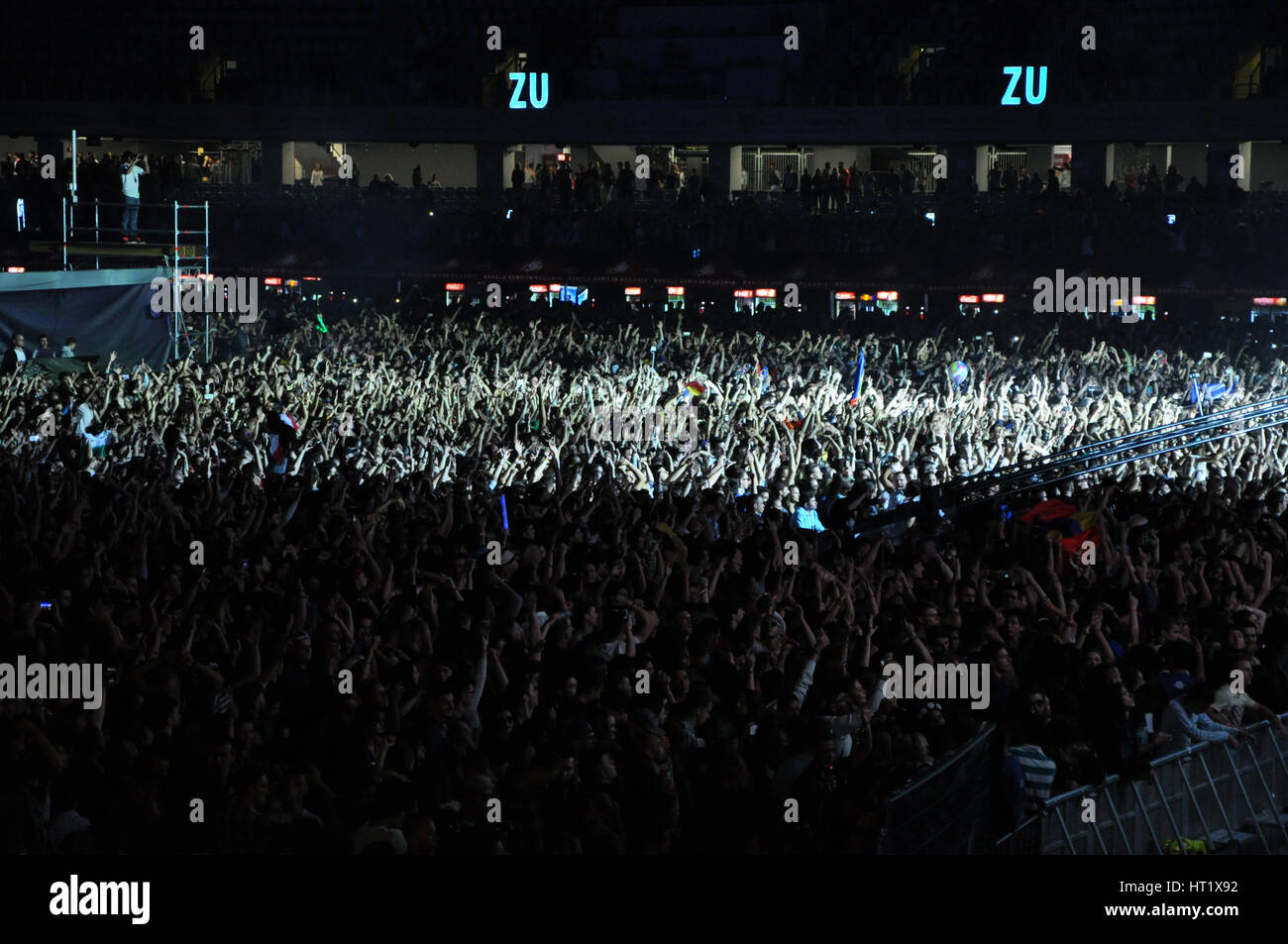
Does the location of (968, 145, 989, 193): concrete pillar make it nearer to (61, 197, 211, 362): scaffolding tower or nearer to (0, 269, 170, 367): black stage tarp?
(61, 197, 211, 362): scaffolding tower

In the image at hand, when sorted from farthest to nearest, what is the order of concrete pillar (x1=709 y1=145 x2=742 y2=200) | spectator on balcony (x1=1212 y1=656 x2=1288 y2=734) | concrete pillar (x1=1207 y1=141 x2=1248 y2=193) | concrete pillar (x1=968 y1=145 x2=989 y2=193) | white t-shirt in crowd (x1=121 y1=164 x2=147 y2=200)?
concrete pillar (x1=709 y1=145 x2=742 y2=200) → concrete pillar (x1=968 y1=145 x2=989 y2=193) → concrete pillar (x1=1207 y1=141 x2=1248 y2=193) → white t-shirt in crowd (x1=121 y1=164 x2=147 y2=200) → spectator on balcony (x1=1212 y1=656 x2=1288 y2=734)

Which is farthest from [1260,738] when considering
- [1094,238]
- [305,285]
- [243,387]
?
[305,285]

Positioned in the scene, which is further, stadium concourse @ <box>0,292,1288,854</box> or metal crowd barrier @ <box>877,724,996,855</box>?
stadium concourse @ <box>0,292,1288,854</box>

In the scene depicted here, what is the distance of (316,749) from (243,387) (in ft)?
37.2

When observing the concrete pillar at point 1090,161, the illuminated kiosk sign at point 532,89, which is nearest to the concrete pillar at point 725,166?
the illuminated kiosk sign at point 532,89

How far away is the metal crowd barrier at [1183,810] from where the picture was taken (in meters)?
7.47

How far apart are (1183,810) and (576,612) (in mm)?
3434

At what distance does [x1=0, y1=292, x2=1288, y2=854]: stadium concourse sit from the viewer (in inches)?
267

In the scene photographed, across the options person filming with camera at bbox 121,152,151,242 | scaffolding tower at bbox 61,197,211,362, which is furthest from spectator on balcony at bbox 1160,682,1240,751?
person filming with camera at bbox 121,152,151,242

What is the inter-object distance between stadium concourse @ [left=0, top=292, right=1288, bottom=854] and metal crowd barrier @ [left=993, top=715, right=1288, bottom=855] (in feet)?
0.46

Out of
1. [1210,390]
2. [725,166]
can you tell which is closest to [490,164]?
[725,166]

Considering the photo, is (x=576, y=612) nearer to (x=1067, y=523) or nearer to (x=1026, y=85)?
(x=1067, y=523)

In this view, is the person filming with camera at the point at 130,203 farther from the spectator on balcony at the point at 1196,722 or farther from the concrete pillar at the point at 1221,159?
the concrete pillar at the point at 1221,159
